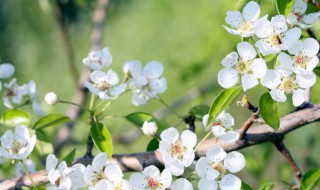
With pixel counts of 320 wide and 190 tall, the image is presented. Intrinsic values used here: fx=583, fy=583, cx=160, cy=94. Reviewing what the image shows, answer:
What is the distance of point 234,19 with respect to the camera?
133 centimetres

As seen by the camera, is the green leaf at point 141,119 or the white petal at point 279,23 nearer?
the white petal at point 279,23

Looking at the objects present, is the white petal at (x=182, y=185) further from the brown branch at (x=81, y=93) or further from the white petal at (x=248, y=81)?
the brown branch at (x=81, y=93)

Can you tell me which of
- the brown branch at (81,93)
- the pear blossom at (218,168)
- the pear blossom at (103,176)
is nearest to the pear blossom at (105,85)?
the pear blossom at (103,176)

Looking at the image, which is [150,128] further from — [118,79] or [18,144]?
[18,144]

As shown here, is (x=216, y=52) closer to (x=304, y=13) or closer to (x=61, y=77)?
(x=304, y=13)

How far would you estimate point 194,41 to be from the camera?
17.3ft

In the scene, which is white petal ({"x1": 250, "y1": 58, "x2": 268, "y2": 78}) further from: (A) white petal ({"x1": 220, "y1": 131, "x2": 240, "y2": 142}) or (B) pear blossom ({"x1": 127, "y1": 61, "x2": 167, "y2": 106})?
(B) pear blossom ({"x1": 127, "y1": 61, "x2": 167, "y2": 106})

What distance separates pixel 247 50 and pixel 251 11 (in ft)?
0.42

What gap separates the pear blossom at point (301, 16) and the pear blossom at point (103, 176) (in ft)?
1.70

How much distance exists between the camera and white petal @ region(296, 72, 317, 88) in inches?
46.6

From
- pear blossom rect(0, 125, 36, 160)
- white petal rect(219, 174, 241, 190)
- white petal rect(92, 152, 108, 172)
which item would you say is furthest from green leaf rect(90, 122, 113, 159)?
white petal rect(219, 174, 241, 190)

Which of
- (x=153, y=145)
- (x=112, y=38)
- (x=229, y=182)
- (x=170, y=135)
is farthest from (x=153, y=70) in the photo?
(x=112, y=38)

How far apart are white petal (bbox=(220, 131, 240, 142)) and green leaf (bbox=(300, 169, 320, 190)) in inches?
7.4

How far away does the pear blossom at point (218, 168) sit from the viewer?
46.8 inches
